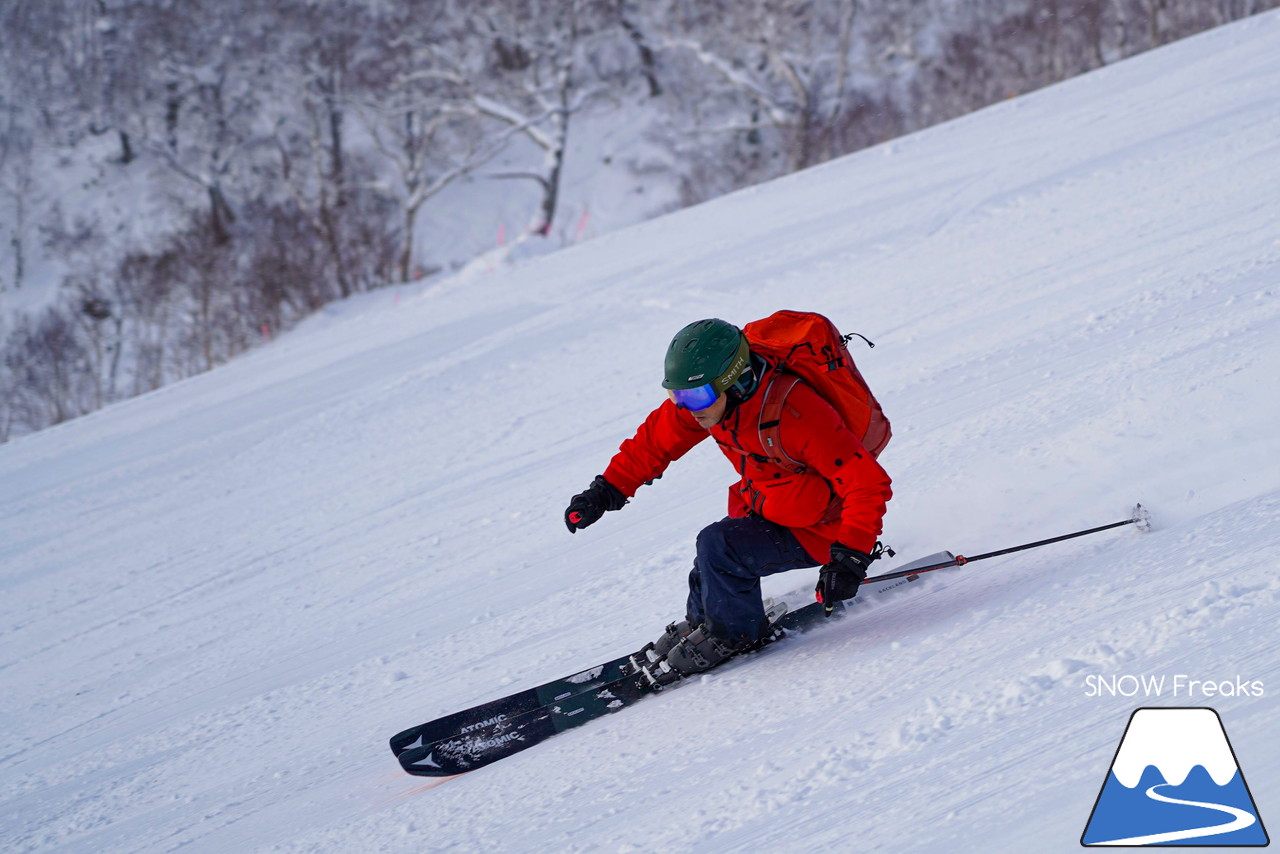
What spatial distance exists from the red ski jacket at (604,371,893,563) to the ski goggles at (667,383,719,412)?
4.7 inches

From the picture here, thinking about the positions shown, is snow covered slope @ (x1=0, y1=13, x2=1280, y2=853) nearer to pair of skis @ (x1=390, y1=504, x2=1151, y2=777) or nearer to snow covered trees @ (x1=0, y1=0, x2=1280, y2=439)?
pair of skis @ (x1=390, y1=504, x2=1151, y2=777)

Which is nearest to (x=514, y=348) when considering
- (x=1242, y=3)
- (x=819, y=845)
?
(x=819, y=845)

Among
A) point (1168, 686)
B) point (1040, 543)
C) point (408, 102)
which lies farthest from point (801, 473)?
point (408, 102)

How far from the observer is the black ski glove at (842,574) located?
9.23ft

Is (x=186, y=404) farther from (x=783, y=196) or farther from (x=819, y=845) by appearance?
(x=819, y=845)

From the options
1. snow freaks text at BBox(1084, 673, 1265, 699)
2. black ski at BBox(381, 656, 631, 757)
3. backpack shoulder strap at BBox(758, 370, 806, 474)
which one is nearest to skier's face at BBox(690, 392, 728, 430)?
backpack shoulder strap at BBox(758, 370, 806, 474)

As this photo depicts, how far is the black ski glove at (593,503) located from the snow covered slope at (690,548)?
69 cm

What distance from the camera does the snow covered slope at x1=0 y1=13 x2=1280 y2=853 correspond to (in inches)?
102

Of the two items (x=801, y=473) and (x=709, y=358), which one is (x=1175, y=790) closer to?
(x=801, y=473)

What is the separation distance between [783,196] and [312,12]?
2087 cm

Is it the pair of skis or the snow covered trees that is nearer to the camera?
the pair of skis

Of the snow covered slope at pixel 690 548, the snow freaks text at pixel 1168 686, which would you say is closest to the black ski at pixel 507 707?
the snow covered slope at pixel 690 548

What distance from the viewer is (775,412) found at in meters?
2.90

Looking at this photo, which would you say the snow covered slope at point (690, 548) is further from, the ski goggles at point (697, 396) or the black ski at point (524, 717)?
the ski goggles at point (697, 396)
